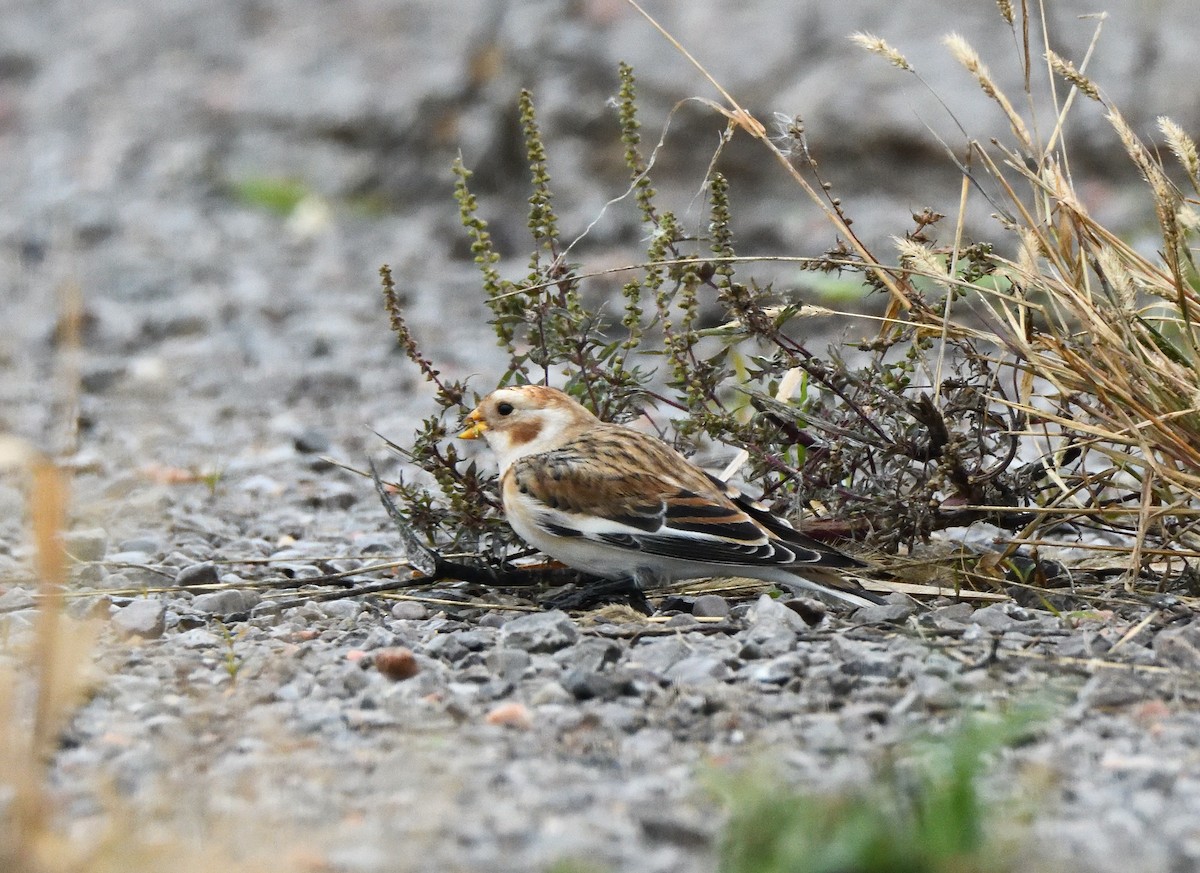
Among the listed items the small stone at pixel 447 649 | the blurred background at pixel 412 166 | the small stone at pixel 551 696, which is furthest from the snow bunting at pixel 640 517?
the blurred background at pixel 412 166

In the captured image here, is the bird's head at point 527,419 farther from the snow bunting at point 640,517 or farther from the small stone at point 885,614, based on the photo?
the small stone at point 885,614

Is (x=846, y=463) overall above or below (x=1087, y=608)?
above

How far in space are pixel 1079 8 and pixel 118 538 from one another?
536 cm

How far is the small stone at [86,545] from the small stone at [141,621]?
2.61ft

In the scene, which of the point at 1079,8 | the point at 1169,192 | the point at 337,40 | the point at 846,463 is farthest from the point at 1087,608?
the point at 337,40

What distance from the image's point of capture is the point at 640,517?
12.5 ft

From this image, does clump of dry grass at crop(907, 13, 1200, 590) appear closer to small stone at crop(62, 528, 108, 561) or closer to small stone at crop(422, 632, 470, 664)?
small stone at crop(422, 632, 470, 664)

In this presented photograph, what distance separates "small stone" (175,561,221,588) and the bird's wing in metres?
0.81

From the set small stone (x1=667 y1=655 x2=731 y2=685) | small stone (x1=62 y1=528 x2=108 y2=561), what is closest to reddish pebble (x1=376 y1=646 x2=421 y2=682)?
small stone (x1=667 y1=655 x2=731 y2=685)

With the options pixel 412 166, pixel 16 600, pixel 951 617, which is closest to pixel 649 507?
pixel 951 617

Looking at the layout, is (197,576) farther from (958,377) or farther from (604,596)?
(958,377)

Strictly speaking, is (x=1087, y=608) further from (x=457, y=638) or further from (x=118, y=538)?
(x=118, y=538)

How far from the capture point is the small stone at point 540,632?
11.0 feet

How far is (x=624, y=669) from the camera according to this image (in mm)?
3125
